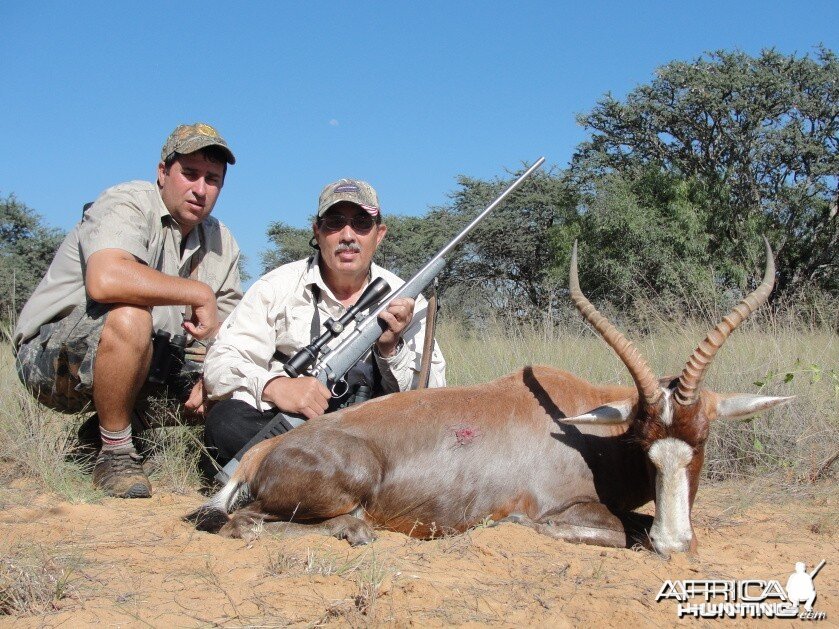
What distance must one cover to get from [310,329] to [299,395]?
0.71 meters

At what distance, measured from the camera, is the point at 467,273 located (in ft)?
70.4

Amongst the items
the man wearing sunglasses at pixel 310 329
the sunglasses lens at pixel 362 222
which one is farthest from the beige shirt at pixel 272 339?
the sunglasses lens at pixel 362 222

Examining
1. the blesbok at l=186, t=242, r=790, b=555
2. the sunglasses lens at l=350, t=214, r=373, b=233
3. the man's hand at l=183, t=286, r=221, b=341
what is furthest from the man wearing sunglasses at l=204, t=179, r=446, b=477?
the blesbok at l=186, t=242, r=790, b=555

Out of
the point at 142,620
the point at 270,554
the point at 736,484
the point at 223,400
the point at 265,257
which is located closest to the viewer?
the point at 142,620

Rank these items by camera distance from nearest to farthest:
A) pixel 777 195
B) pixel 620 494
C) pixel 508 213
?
pixel 620 494
pixel 777 195
pixel 508 213

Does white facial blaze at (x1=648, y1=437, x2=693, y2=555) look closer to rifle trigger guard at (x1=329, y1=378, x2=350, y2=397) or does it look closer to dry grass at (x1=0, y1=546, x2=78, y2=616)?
rifle trigger guard at (x1=329, y1=378, x2=350, y2=397)

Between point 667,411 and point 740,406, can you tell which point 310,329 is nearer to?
point 667,411

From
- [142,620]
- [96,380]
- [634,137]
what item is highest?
[634,137]

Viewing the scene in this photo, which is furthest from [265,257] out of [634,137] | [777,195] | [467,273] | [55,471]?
[55,471]

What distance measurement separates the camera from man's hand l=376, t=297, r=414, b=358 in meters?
5.16

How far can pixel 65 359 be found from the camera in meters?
5.39

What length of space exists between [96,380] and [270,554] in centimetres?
222

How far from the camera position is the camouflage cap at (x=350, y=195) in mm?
5309

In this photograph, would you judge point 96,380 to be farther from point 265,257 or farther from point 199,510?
point 265,257
